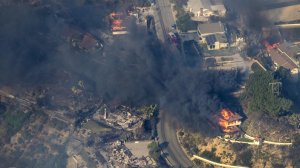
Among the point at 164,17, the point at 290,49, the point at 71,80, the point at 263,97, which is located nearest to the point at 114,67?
the point at 71,80

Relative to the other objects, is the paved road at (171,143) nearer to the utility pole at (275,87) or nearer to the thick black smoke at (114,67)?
the thick black smoke at (114,67)

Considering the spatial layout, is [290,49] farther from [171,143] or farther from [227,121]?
[171,143]

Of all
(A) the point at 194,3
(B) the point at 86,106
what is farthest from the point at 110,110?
(A) the point at 194,3

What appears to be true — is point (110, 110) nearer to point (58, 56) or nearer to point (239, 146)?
point (58, 56)

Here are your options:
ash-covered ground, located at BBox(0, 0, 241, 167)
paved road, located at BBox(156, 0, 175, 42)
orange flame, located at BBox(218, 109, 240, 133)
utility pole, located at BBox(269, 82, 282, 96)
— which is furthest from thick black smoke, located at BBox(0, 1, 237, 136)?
utility pole, located at BBox(269, 82, 282, 96)

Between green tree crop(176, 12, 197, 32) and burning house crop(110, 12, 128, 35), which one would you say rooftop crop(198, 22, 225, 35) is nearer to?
green tree crop(176, 12, 197, 32)

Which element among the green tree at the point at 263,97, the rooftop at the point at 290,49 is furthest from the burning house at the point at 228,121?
the rooftop at the point at 290,49
